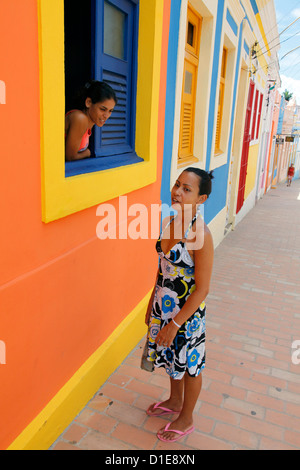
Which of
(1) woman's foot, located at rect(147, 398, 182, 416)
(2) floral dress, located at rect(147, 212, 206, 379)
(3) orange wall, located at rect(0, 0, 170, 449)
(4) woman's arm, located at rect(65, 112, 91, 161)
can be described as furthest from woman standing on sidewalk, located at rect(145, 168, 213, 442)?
(4) woman's arm, located at rect(65, 112, 91, 161)

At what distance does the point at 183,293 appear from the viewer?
2.26m

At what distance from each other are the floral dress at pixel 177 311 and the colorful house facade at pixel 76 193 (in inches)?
21.9

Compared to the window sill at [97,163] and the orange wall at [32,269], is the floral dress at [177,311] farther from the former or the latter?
the window sill at [97,163]

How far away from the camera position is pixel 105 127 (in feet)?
9.64

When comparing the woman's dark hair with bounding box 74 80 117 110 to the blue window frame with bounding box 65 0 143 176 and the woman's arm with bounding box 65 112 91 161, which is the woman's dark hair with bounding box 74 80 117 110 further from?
the blue window frame with bounding box 65 0 143 176

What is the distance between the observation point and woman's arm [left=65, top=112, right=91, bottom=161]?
2418mm

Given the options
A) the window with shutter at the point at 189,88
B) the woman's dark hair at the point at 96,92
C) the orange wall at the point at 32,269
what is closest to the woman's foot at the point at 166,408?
the orange wall at the point at 32,269

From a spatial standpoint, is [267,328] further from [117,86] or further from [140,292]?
[117,86]

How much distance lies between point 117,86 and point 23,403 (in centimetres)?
241

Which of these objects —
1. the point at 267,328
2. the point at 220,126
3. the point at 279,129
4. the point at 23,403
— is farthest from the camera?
the point at 279,129

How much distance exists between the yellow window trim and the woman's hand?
908 millimetres

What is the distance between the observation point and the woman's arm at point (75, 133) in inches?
95.2

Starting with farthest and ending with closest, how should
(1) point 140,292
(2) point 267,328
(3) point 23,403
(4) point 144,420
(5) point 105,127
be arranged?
1. (2) point 267,328
2. (1) point 140,292
3. (5) point 105,127
4. (4) point 144,420
5. (3) point 23,403
